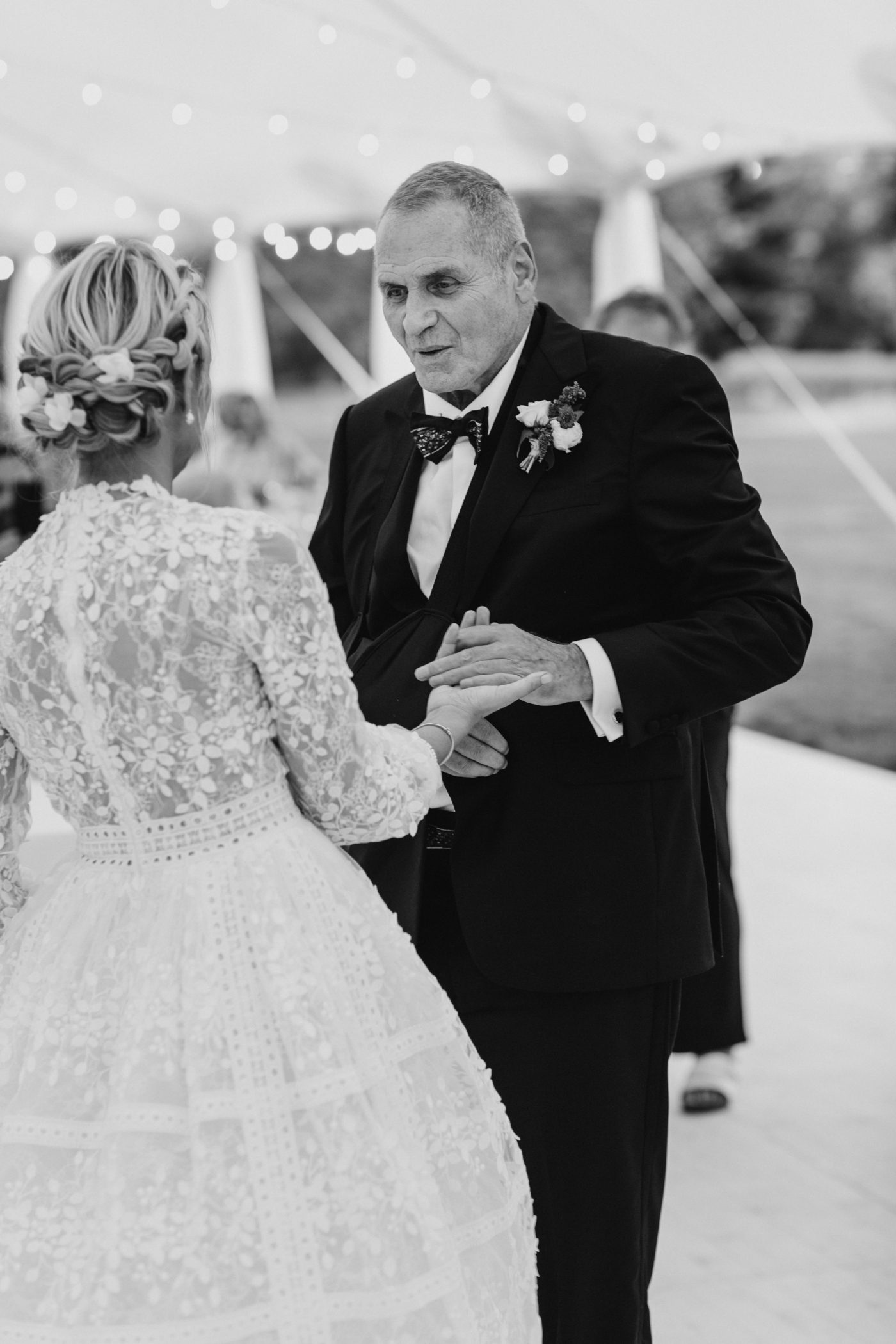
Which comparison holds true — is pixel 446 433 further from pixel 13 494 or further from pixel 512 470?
pixel 13 494

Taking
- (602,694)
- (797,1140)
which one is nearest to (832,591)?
(797,1140)

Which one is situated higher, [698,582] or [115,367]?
[115,367]

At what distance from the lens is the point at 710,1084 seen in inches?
166

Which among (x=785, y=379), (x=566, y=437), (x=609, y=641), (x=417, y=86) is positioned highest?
(x=417, y=86)

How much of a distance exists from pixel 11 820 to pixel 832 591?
1294 cm

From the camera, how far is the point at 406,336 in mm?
2377

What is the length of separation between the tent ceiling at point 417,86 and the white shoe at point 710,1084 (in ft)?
12.7

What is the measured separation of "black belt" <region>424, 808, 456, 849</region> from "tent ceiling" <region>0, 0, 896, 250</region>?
4.47 meters

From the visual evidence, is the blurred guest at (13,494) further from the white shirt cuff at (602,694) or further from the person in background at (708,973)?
the white shirt cuff at (602,694)

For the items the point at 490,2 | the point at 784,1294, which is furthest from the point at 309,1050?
the point at 490,2

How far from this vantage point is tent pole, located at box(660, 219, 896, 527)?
7395 millimetres

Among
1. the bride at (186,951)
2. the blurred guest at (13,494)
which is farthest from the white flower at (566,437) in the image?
the blurred guest at (13,494)

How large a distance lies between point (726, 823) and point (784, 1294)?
1.15 m

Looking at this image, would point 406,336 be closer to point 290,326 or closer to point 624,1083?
point 624,1083
